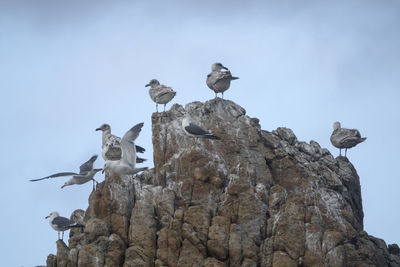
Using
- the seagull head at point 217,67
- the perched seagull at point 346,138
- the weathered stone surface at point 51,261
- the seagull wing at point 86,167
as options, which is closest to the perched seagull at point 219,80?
the seagull head at point 217,67

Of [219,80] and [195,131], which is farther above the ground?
[219,80]

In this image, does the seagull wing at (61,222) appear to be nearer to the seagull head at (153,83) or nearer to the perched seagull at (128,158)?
the perched seagull at (128,158)

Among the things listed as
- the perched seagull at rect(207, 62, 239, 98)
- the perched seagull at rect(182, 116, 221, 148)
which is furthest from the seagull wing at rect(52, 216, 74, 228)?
the perched seagull at rect(207, 62, 239, 98)

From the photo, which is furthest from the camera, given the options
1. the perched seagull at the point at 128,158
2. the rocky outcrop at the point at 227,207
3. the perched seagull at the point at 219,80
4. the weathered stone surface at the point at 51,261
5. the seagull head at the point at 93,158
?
the perched seagull at the point at 219,80

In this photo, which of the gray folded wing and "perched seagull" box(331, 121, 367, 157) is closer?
the gray folded wing

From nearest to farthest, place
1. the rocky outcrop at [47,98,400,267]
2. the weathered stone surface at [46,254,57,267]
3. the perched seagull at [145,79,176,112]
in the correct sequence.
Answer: the rocky outcrop at [47,98,400,267] → the weathered stone surface at [46,254,57,267] → the perched seagull at [145,79,176,112]

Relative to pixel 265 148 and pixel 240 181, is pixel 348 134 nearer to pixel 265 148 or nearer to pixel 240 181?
pixel 265 148

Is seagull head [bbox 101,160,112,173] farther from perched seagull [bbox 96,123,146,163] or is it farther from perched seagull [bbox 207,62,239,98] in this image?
perched seagull [bbox 207,62,239,98]

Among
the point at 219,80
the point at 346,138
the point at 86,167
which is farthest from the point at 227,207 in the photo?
the point at 346,138

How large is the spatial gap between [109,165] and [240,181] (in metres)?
5.43

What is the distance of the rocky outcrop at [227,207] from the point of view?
35.8 m

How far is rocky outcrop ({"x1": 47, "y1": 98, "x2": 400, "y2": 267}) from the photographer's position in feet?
118

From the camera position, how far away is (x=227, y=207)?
3719 cm

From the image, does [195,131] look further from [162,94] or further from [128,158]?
[162,94]
